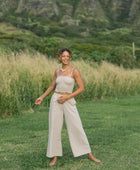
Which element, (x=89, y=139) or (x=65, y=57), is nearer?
(x=65, y=57)

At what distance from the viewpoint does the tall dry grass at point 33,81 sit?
6242mm

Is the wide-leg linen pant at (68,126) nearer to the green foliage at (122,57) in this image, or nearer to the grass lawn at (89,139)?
the grass lawn at (89,139)

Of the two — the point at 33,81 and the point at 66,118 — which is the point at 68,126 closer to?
the point at 66,118

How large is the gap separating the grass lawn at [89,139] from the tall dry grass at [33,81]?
43 centimetres

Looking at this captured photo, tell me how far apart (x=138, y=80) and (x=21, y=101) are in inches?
296

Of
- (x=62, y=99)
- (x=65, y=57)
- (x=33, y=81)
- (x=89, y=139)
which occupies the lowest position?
(x=89, y=139)

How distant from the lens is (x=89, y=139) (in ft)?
14.0

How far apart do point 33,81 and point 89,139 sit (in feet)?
10.7

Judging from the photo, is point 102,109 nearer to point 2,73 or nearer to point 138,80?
point 2,73

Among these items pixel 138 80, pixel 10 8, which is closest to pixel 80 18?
pixel 10 8

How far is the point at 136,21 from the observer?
4542 inches

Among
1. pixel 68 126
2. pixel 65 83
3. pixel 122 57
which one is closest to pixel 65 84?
pixel 65 83

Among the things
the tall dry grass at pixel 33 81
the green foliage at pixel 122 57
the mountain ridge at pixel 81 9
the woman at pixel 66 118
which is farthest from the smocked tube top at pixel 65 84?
the mountain ridge at pixel 81 9

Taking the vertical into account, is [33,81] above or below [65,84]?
below
